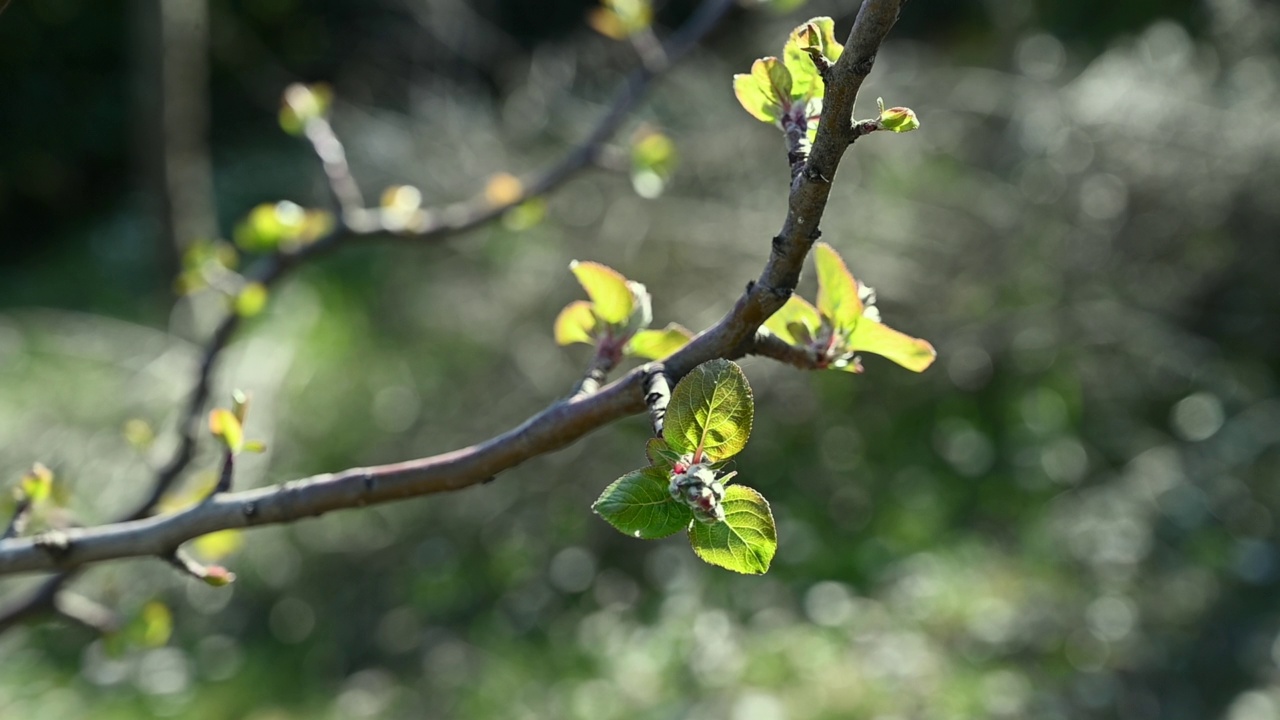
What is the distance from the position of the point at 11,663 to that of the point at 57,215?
14.1ft

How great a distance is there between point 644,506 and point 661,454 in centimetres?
3

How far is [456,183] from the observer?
10.8 feet

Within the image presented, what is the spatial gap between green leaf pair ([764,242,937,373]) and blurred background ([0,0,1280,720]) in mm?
1412

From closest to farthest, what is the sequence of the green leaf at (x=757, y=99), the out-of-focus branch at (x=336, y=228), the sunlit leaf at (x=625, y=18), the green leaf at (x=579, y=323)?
1. the green leaf at (x=757, y=99)
2. the green leaf at (x=579, y=323)
3. the out-of-focus branch at (x=336, y=228)
4. the sunlit leaf at (x=625, y=18)

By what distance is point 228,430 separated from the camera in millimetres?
715

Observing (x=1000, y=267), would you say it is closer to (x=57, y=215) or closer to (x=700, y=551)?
(x=700, y=551)

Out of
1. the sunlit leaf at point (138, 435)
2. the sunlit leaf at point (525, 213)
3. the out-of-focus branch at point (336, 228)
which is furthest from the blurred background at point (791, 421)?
the sunlit leaf at point (138, 435)

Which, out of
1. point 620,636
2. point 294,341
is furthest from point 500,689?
point 294,341

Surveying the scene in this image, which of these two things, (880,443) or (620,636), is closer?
(620,636)

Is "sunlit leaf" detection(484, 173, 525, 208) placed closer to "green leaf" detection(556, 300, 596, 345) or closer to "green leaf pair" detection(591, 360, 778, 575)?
"green leaf" detection(556, 300, 596, 345)

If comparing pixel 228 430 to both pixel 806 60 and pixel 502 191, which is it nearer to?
pixel 806 60

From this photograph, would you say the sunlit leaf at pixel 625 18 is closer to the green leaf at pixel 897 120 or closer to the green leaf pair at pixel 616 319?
the green leaf pair at pixel 616 319

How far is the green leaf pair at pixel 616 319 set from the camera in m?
0.64

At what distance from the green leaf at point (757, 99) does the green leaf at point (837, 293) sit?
0.26 feet
